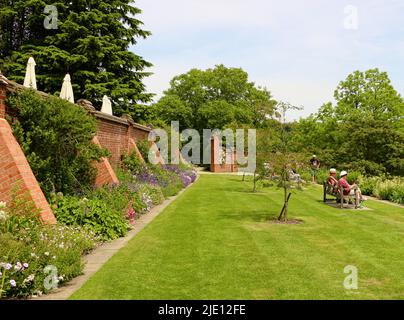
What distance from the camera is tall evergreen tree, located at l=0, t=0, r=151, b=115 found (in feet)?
90.4

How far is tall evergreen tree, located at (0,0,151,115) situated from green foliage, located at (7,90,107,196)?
17.7 m

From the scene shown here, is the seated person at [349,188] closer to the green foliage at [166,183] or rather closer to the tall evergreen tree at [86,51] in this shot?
the green foliage at [166,183]

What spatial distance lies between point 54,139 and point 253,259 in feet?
16.0

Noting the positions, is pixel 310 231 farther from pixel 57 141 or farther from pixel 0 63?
pixel 0 63

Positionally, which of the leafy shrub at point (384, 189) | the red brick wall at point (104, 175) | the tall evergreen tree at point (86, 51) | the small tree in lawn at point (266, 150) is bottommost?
the leafy shrub at point (384, 189)

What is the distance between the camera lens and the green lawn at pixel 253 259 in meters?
5.53

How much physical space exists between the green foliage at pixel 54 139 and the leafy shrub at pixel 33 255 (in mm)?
2212

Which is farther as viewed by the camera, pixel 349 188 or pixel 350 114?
pixel 350 114

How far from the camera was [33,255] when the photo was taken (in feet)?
17.7

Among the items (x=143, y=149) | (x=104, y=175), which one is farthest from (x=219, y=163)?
(x=104, y=175)

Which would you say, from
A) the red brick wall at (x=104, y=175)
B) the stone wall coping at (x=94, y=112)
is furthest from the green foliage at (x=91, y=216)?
the red brick wall at (x=104, y=175)

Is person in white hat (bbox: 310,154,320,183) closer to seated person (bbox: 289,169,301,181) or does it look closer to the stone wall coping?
the stone wall coping

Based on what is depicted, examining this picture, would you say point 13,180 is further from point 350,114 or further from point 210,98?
point 210,98
